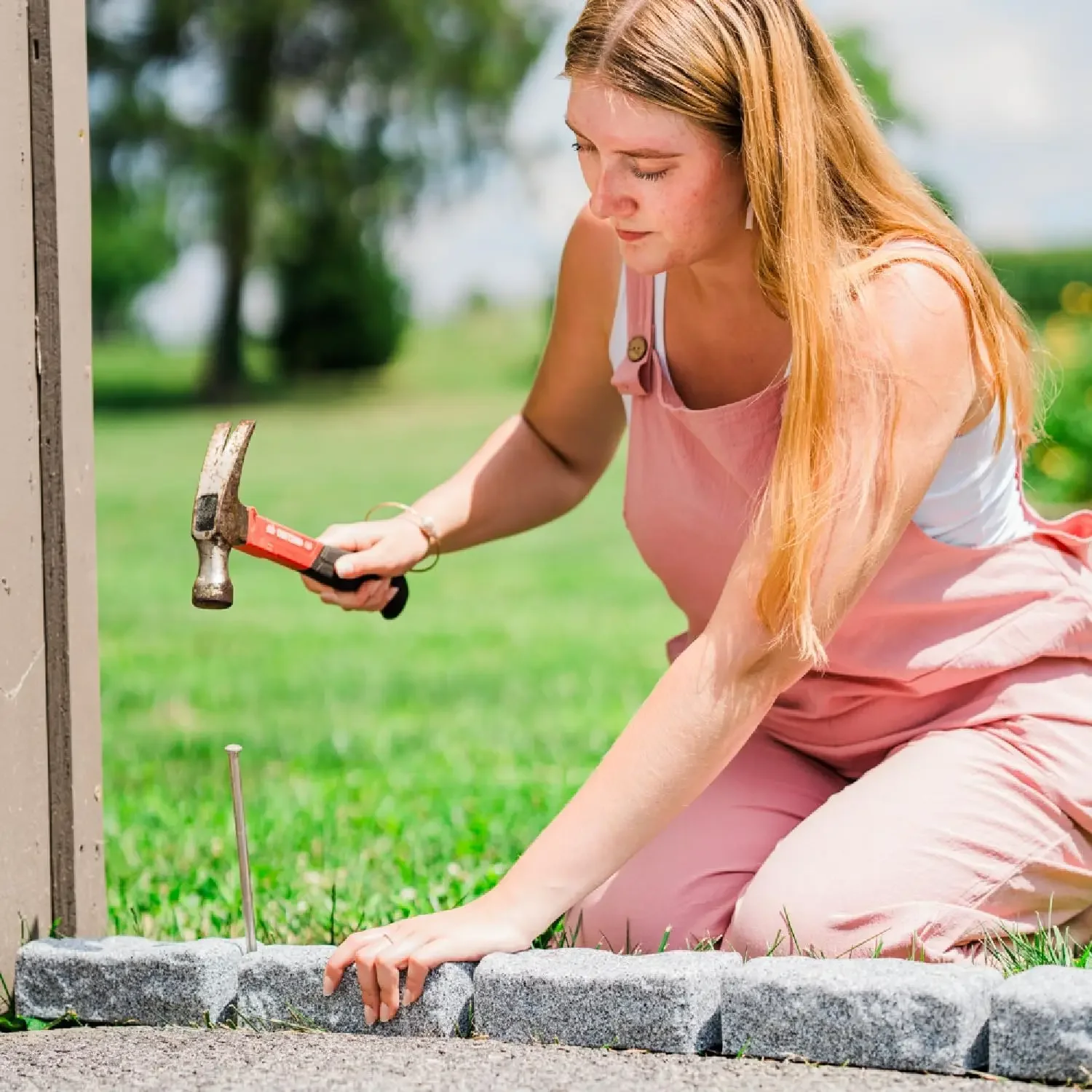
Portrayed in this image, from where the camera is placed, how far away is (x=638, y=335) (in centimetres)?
273

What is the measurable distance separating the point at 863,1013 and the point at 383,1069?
2.06 ft

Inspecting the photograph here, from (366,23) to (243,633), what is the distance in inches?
768

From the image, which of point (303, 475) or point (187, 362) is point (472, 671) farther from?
point (187, 362)

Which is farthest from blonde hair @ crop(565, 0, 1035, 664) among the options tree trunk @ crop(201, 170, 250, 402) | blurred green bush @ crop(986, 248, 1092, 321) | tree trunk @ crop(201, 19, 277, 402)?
blurred green bush @ crop(986, 248, 1092, 321)

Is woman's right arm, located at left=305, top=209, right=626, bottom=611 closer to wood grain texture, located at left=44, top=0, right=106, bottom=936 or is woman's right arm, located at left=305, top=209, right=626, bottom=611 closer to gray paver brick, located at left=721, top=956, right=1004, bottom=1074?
wood grain texture, located at left=44, top=0, right=106, bottom=936

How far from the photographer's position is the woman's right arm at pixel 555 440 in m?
2.92

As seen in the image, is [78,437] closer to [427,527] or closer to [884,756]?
[427,527]

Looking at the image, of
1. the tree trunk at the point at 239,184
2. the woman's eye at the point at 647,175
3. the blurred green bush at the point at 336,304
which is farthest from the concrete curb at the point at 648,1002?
the blurred green bush at the point at 336,304

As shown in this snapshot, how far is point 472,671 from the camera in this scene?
6.27 m

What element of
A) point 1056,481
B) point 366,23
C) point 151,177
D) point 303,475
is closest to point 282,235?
point 151,177

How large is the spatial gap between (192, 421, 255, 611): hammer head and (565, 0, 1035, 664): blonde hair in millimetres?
765

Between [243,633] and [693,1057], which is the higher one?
[693,1057]

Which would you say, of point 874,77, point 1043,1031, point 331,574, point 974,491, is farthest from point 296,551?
point 874,77

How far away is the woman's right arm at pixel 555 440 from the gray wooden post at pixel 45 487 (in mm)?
512
